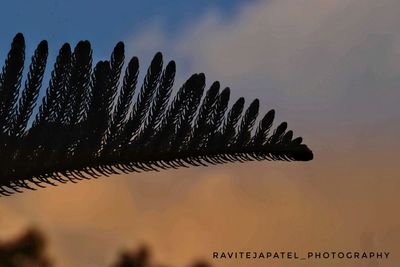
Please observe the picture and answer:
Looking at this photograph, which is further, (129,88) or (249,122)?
(249,122)

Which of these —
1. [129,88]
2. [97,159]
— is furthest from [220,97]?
[97,159]

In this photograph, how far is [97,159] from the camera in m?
12.0

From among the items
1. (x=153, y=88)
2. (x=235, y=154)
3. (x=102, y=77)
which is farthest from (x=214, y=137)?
(x=102, y=77)

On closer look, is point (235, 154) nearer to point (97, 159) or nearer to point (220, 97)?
point (220, 97)

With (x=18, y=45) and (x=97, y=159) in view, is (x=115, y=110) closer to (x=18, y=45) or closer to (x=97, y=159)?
(x=97, y=159)

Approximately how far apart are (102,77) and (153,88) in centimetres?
91

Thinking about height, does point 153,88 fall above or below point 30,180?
above

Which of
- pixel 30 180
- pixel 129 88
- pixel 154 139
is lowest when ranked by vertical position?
pixel 30 180

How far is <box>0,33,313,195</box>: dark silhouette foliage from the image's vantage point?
38.7 feet

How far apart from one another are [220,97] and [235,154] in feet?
3.43

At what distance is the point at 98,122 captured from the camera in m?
12.1

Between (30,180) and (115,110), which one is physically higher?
(115,110)

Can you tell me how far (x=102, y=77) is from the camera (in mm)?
11938

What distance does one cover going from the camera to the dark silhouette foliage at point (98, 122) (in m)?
11.8
